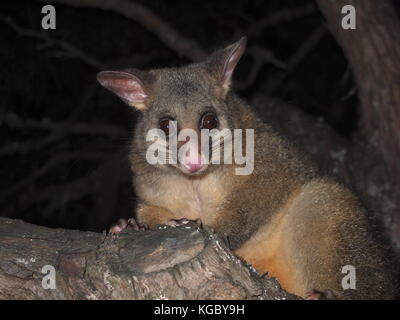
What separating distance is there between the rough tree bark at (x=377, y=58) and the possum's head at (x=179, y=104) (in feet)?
5.30

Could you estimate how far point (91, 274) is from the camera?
2.99m

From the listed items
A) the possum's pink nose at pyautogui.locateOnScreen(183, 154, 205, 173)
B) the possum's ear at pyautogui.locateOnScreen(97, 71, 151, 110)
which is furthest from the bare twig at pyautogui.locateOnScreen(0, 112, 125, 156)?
the possum's pink nose at pyautogui.locateOnScreen(183, 154, 205, 173)

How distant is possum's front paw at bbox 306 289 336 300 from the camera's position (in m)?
3.18

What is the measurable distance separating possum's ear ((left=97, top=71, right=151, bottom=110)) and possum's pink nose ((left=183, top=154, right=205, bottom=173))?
0.76m

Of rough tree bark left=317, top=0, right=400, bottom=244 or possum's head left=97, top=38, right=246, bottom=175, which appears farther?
rough tree bark left=317, top=0, right=400, bottom=244

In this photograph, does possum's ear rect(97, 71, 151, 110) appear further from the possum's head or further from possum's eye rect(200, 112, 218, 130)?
possum's eye rect(200, 112, 218, 130)

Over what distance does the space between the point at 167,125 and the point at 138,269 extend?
1.36 m

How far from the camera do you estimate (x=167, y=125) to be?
A: 401cm

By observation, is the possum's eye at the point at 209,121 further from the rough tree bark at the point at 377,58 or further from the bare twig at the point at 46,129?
the bare twig at the point at 46,129

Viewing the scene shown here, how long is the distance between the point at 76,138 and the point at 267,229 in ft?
14.5

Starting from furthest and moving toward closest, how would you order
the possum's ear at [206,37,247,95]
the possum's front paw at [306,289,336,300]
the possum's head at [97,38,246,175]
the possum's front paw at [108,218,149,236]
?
1. the possum's ear at [206,37,247,95]
2. the possum's head at [97,38,246,175]
3. the possum's front paw at [108,218,149,236]
4. the possum's front paw at [306,289,336,300]

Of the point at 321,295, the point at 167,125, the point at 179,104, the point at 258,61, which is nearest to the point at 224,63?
the point at 179,104

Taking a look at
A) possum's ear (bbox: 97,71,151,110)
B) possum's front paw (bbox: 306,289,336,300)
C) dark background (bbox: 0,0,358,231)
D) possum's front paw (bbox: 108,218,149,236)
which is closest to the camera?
possum's front paw (bbox: 306,289,336,300)
